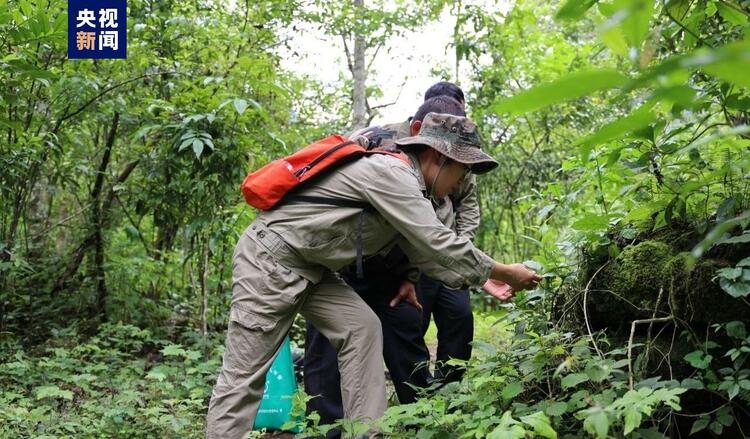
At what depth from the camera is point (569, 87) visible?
0.63 m

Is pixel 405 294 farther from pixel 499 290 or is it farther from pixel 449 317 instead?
pixel 499 290

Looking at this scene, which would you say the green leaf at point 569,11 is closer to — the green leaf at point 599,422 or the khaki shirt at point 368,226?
the green leaf at point 599,422

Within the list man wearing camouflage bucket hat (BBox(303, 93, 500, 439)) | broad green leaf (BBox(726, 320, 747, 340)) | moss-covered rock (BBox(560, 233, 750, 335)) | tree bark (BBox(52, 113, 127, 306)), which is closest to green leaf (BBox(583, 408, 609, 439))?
broad green leaf (BBox(726, 320, 747, 340))

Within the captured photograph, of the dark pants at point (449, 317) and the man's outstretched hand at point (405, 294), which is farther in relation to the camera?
the dark pants at point (449, 317)

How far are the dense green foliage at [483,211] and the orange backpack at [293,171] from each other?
91 centimetres

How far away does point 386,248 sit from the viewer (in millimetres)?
3279

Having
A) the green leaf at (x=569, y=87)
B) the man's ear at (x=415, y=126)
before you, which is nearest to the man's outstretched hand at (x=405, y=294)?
the man's ear at (x=415, y=126)

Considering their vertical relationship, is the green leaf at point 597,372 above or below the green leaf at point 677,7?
below

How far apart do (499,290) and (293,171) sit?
1098mm

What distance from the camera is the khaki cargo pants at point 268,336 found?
2969 millimetres

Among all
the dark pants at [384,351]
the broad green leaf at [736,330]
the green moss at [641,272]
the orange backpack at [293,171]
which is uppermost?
the orange backpack at [293,171]

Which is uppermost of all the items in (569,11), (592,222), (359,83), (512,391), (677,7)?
(359,83)

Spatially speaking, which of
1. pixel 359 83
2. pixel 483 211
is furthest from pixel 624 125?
pixel 359 83

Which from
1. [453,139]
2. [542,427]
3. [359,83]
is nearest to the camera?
[542,427]
